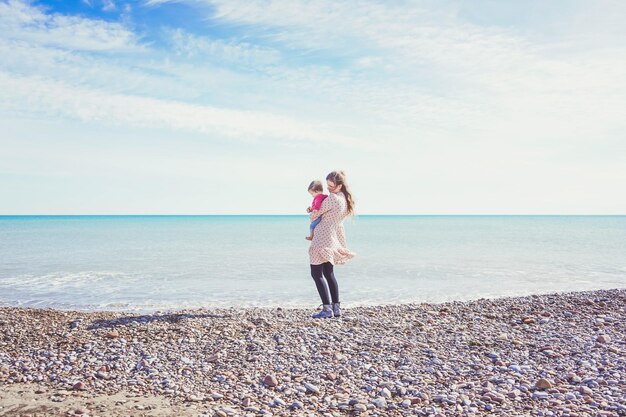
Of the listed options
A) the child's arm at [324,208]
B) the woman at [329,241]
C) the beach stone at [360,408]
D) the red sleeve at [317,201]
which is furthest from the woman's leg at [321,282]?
the beach stone at [360,408]

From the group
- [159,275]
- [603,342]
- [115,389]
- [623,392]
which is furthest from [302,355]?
[159,275]

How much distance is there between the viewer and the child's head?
874 cm

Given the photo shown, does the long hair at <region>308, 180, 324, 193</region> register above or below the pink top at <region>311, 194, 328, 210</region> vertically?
above

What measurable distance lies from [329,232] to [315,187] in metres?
0.83

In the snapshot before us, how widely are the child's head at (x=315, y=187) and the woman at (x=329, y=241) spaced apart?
0.15 m

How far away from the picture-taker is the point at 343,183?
8.80 m

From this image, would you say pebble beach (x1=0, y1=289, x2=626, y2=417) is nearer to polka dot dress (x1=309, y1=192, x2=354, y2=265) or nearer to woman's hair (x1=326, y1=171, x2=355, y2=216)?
polka dot dress (x1=309, y1=192, x2=354, y2=265)

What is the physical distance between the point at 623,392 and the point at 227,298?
992 centimetres

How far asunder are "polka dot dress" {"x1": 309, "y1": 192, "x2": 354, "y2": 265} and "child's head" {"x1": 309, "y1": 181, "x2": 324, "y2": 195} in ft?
0.71

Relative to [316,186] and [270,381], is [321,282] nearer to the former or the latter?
[316,186]

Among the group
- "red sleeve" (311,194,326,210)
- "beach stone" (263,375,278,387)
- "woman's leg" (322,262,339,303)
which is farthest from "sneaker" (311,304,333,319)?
"beach stone" (263,375,278,387)

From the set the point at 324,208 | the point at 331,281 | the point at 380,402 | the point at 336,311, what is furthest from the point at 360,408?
the point at 324,208

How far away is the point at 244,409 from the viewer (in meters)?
4.93

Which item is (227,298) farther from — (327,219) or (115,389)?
(115,389)
